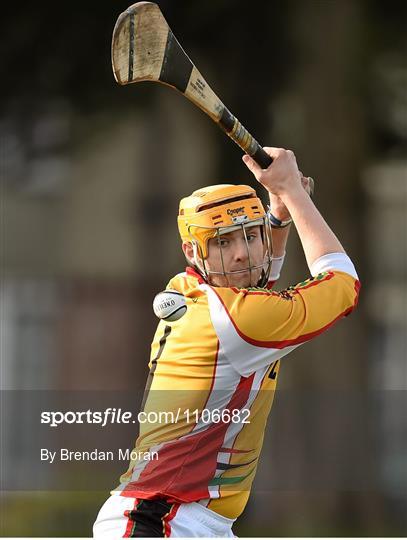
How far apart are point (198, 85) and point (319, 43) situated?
7044 mm

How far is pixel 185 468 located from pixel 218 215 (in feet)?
2.94

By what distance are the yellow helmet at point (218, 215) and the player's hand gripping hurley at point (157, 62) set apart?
148 mm

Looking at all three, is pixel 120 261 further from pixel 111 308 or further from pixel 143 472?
pixel 143 472

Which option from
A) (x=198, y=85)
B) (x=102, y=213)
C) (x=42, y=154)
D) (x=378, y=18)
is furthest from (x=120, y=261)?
(x=198, y=85)

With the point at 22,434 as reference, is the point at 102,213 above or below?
above

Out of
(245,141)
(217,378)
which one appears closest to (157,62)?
(245,141)

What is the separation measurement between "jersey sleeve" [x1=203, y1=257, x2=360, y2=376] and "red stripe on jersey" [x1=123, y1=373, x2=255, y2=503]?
0.49ft

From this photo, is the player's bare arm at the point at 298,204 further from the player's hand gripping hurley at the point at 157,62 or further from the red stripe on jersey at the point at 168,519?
the red stripe on jersey at the point at 168,519

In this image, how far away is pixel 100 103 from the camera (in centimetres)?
1123

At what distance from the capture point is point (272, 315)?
12.2 ft

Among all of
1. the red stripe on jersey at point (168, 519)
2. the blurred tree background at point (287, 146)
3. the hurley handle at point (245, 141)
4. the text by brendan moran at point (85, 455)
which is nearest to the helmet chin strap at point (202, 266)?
the hurley handle at point (245, 141)

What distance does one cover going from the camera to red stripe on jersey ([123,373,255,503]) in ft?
12.6

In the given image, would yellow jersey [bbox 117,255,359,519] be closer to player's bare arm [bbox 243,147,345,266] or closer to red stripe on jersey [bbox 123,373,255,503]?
red stripe on jersey [bbox 123,373,255,503]

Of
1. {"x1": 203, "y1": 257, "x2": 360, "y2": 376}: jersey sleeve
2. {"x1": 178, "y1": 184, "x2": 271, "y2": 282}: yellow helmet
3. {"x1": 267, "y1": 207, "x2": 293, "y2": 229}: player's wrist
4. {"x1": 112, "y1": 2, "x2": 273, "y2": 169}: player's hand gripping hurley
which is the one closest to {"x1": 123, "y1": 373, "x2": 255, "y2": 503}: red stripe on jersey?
{"x1": 203, "y1": 257, "x2": 360, "y2": 376}: jersey sleeve
